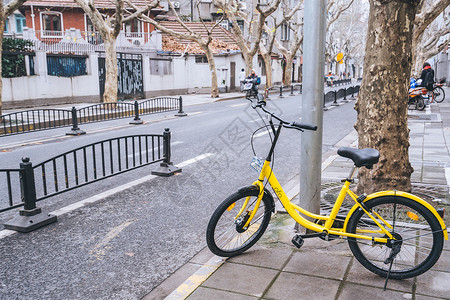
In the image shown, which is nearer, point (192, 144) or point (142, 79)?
point (192, 144)

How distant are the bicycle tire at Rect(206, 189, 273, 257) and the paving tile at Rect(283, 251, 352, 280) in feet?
1.65

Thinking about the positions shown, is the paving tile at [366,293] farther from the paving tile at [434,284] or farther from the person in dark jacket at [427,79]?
the person in dark jacket at [427,79]

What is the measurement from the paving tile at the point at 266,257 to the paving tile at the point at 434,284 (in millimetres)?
1195

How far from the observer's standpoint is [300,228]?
4805 mm

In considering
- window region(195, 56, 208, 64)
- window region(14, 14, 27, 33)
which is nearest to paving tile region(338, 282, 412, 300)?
window region(195, 56, 208, 64)

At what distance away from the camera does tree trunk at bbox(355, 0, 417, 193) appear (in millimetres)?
5332

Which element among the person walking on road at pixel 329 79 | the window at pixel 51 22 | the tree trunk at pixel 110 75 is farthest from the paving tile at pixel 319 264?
the person walking on road at pixel 329 79

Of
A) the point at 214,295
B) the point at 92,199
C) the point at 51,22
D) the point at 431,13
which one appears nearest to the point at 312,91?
the point at 214,295

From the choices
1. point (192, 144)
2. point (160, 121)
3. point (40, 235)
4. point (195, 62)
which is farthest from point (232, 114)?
point (195, 62)

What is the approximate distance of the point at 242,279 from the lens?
3840 millimetres

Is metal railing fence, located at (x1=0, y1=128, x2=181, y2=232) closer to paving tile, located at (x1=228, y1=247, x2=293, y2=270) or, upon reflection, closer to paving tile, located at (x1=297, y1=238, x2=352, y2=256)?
paving tile, located at (x1=228, y1=247, x2=293, y2=270)

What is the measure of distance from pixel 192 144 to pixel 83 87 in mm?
15611

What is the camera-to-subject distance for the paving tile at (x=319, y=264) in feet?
12.8

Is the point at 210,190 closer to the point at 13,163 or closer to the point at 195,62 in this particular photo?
the point at 13,163
